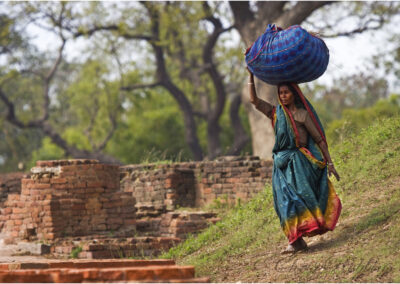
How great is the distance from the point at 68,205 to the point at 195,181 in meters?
2.89

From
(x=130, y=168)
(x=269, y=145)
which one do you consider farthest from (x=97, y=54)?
(x=130, y=168)

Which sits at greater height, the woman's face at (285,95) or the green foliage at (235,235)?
the woman's face at (285,95)

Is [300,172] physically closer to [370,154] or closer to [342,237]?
[342,237]

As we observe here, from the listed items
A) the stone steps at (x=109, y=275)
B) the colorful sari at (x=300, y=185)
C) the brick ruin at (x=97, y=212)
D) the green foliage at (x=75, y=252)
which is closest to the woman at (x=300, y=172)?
the colorful sari at (x=300, y=185)

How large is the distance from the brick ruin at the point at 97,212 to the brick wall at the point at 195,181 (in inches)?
0.7

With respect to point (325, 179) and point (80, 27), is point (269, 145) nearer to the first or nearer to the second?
point (80, 27)

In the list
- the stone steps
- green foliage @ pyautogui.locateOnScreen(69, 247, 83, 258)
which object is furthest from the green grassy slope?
green foliage @ pyautogui.locateOnScreen(69, 247, 83, 258)

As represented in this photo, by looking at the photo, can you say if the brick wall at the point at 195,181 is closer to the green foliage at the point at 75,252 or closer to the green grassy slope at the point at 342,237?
the green grassy slope at the point at 342,237

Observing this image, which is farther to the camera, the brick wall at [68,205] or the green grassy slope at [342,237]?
the brick wall at [68,205]

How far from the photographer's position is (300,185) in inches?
220

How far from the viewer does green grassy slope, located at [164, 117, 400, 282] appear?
5195 mm

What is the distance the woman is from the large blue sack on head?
0.16 m

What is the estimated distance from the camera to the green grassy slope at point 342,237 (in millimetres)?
5195

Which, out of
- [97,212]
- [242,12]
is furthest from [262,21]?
[97,212]
